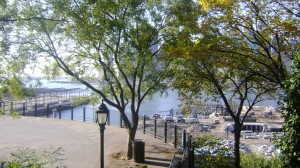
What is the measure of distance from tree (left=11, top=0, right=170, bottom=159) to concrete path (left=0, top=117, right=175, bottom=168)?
145cm

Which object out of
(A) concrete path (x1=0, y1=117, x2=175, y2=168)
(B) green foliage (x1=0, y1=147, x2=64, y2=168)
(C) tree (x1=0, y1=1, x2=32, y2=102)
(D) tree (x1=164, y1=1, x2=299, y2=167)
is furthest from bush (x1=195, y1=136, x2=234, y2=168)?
(C) tree (x1=0, y1=1, x2=32, y2=102)

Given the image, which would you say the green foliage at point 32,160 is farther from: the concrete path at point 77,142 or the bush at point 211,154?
the bush at point 211,154

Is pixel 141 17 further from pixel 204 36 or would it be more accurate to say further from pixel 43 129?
pixel 43 129

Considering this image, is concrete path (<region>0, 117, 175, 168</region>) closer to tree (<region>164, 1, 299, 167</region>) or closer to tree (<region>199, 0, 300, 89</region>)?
tree (<region>164, 1, 299, 167</region>)

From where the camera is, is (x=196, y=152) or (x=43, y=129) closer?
(x=196, y=152)

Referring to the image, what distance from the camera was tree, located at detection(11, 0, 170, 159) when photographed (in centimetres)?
1195

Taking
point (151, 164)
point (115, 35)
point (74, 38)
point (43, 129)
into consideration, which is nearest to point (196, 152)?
point (151, 164)

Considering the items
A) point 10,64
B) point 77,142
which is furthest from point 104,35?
point 77,142

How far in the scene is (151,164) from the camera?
13.4 m

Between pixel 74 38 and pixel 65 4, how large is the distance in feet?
6.37

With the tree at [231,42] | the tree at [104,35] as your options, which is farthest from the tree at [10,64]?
the tree at [231,42]

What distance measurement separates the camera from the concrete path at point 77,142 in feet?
45.4

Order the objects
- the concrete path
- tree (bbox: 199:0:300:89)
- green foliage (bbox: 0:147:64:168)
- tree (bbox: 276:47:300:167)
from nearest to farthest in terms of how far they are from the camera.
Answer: tree (bbox: 276:47:300:167), green foliage (bbox: 0:147:64:168), tree (bbox: 199:0:300:89), the concrete path

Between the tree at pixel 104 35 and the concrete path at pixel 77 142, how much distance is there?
1.45 metres
